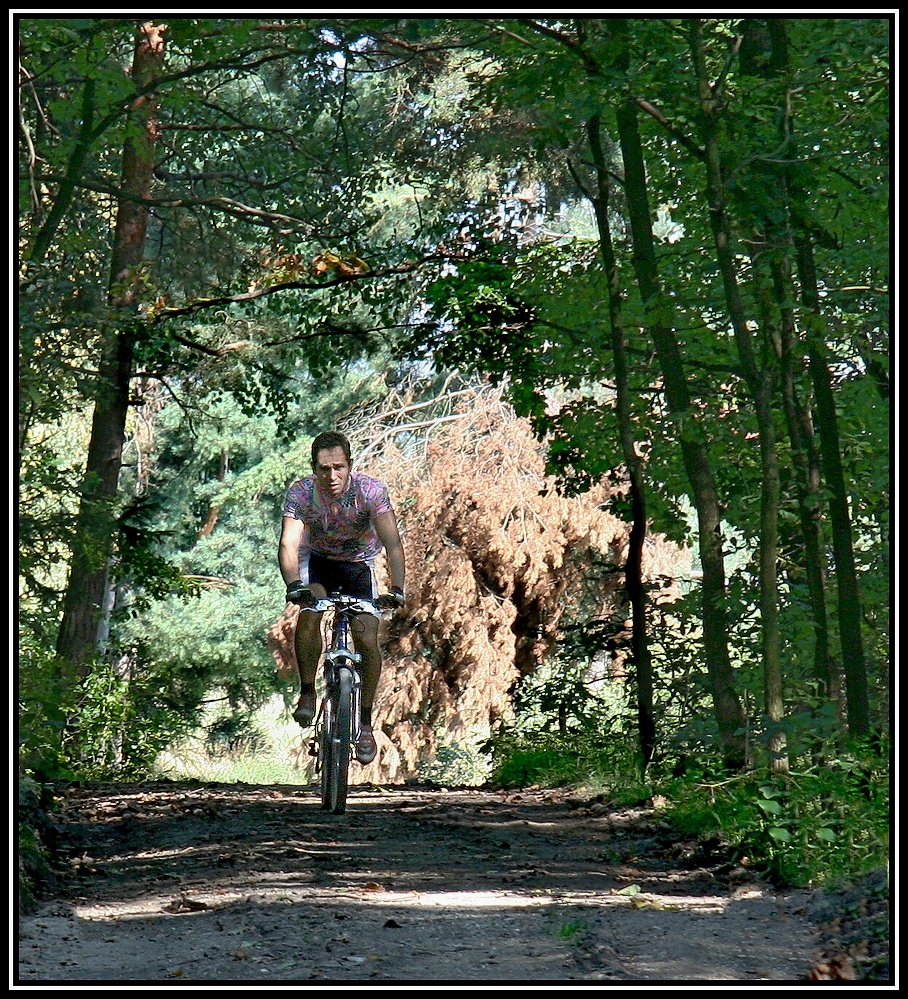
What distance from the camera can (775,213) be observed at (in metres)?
8.36

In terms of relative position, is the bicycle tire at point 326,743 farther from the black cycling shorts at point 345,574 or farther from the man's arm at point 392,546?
the man's arm at point 392,546

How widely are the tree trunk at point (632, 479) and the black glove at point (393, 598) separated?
3.66 m

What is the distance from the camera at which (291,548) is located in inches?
328

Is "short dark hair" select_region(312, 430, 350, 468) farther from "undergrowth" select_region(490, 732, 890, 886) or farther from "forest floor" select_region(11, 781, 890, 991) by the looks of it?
"undergrowth" select_region(490, 732, 890, 886)

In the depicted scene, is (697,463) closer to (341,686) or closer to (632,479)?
(632,479)

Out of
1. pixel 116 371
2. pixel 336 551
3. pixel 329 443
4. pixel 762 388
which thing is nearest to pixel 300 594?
pixel 336 551

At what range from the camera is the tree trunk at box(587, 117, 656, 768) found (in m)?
11.4

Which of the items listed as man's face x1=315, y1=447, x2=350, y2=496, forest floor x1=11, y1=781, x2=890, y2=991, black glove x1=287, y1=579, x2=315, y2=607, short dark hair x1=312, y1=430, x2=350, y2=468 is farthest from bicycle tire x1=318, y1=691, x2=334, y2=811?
short dark hair x1=312, y1=430, x2=350, y2=468

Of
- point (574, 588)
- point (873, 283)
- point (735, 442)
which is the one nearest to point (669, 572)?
point (574, 588)

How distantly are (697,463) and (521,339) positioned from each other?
13.7ft

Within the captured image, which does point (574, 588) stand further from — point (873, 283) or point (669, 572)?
point (873, 283)

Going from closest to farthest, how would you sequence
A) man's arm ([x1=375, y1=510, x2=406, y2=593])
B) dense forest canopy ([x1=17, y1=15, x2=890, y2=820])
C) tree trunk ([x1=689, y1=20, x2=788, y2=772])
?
1. tree trunk ([x1=689, y1=20, x2=788, y2=772])
2. man's arm ([x1=375, y1=510, x2=406, y2=593])
3. dense forest canopy ([x1=17, y1=15, x2=890, y2=820])

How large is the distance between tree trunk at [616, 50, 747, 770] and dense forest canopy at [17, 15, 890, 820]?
32mm

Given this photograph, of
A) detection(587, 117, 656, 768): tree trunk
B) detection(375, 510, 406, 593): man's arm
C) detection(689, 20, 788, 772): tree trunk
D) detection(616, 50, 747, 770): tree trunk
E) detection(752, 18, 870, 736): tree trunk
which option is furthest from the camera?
detection(587, 117, 656, 768): tree trunk
